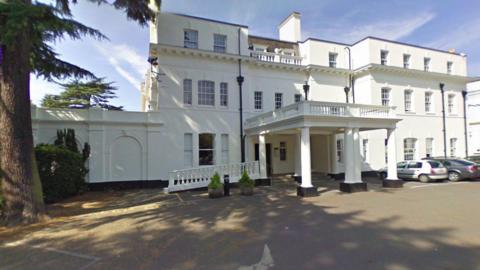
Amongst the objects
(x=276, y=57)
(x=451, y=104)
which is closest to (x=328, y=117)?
(x=276, y=57)

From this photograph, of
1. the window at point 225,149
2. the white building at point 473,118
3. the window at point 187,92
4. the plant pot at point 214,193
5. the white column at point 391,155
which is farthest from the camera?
the white building at point 473,118

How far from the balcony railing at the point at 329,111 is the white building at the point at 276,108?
0.19 feet

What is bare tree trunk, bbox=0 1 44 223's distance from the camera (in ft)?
25.7

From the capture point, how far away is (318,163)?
21.1 metres

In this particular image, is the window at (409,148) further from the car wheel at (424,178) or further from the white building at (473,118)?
the white building at (473,118)

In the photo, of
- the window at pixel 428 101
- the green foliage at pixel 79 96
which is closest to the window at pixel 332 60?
the window at pixel 428 101

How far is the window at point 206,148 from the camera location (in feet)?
56.1

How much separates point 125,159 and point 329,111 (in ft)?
36.2

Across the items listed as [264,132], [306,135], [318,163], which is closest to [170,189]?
[264,132]

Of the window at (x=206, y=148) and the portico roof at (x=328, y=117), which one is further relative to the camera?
the window at (x=206, y=148)

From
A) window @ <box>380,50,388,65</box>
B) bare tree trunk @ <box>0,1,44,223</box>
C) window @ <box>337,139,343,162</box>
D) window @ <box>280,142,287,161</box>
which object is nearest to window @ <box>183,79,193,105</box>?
window @ <box>280,142,287,161</box>

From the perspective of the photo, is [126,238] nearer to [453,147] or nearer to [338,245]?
[338,245]

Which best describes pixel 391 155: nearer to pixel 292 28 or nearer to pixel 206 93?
pixel 206 93

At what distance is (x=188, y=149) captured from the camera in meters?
16.7
